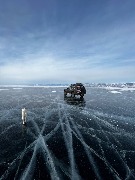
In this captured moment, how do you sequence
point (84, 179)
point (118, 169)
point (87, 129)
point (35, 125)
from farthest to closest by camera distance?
point (35, 125) → point (87, 129) → point (118, 169) → point (84, 179)

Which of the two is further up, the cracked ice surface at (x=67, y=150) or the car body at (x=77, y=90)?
the car body at (x=77, y=90)

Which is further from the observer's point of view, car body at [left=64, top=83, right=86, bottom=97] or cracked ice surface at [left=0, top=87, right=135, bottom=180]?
car body at [left=64, top=83, right=86, bottom=97]

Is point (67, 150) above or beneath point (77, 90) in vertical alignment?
beneath

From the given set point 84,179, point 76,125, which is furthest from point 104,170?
point 76,125

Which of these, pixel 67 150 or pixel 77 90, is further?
pixel 77 90

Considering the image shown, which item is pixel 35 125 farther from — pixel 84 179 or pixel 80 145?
pixel 84 179

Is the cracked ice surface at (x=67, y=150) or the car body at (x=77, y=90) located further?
the car body at (x=77, y=90)

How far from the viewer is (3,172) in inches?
286

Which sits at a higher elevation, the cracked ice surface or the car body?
the car body

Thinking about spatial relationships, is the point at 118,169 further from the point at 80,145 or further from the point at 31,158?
the point at 31,158

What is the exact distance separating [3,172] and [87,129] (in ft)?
24.1

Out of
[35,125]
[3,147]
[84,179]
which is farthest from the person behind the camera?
[35,125]

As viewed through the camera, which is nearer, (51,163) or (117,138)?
(51,163)

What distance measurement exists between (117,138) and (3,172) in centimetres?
692
